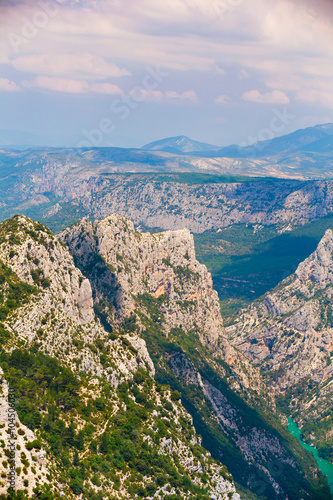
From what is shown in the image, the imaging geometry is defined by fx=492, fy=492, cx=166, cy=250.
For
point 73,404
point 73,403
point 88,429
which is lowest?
point 88,429

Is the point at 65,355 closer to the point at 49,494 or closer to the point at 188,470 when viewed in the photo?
the point at 188,470

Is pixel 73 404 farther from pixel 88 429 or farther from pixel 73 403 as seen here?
pixel 88 429

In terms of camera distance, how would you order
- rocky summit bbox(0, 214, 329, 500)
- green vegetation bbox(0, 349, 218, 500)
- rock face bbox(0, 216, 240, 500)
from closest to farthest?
rocky summit bbox(0, 214, 329, 500) → rock face bbox(0, 216, 240, 500) → green vegetation bbox(0, 349, 218, 500)

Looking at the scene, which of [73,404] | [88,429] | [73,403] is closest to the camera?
[88,429]

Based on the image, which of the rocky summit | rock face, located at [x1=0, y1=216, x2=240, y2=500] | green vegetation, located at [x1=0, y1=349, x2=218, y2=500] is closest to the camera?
the rocky summit

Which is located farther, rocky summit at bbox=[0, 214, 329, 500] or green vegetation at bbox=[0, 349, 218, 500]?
green vegetation at bbox=[0, 349, 218, 500]

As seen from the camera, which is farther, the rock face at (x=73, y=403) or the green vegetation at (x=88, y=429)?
the green vegetation at (x=88, y=429)

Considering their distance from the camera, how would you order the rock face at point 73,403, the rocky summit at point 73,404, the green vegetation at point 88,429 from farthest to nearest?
1. the green vegetation at point 88,429
2. the rock face at point 73,403
3. the rocky summit at point 73,404

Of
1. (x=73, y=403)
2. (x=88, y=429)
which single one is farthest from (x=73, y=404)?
(x=88, y=429)
